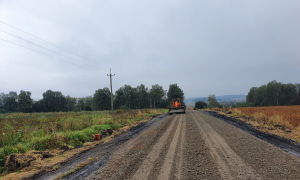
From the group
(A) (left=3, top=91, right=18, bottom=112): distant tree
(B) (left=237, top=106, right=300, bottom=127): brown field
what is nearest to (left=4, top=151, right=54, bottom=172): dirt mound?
(B) (left=237, top=106, right=300, bottom=127): brown field

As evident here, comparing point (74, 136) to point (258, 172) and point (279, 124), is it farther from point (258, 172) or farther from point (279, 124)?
point (279, 124)

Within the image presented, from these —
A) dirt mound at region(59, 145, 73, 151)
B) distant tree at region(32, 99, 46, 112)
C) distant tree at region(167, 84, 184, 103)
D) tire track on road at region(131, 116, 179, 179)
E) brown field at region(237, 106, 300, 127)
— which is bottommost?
dirt mound at region(59, 145, 73, 151)

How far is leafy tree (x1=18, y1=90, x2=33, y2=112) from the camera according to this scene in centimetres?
8119

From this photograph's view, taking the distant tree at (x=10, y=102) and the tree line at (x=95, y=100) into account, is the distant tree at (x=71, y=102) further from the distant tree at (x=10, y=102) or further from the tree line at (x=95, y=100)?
the distant tree at (x=10, y=102)

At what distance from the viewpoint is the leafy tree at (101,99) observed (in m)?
89.5

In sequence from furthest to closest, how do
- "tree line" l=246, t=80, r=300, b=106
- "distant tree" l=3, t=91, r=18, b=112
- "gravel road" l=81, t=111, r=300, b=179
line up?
1. "distant tree" l=3, t=91, r=18, b=112
2. "tree line" l=246, t=80, r=300, b=106
3. "gravel road" l=81, t=111, r=300, b=179

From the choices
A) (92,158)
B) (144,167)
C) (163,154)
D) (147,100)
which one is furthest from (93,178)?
(147,100)

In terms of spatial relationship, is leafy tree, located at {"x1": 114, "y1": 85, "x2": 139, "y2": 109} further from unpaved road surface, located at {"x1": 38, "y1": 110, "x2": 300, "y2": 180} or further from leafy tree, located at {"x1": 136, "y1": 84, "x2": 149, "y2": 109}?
unpaved road surface, located at {"x1": 38, "y1": 110, "x2": 300, "y2": 180}

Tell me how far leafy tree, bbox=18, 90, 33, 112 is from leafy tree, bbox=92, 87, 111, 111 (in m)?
31.4

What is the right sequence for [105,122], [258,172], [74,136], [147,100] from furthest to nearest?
[147,100] → [105,122] → [74,136] → [258,172]

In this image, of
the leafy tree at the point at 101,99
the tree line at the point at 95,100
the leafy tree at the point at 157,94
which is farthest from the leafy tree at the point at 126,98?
the leafy tree at the point at 157,94

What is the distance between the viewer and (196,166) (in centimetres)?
450

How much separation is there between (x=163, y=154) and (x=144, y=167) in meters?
1.22

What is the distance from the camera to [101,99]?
89.5 m
